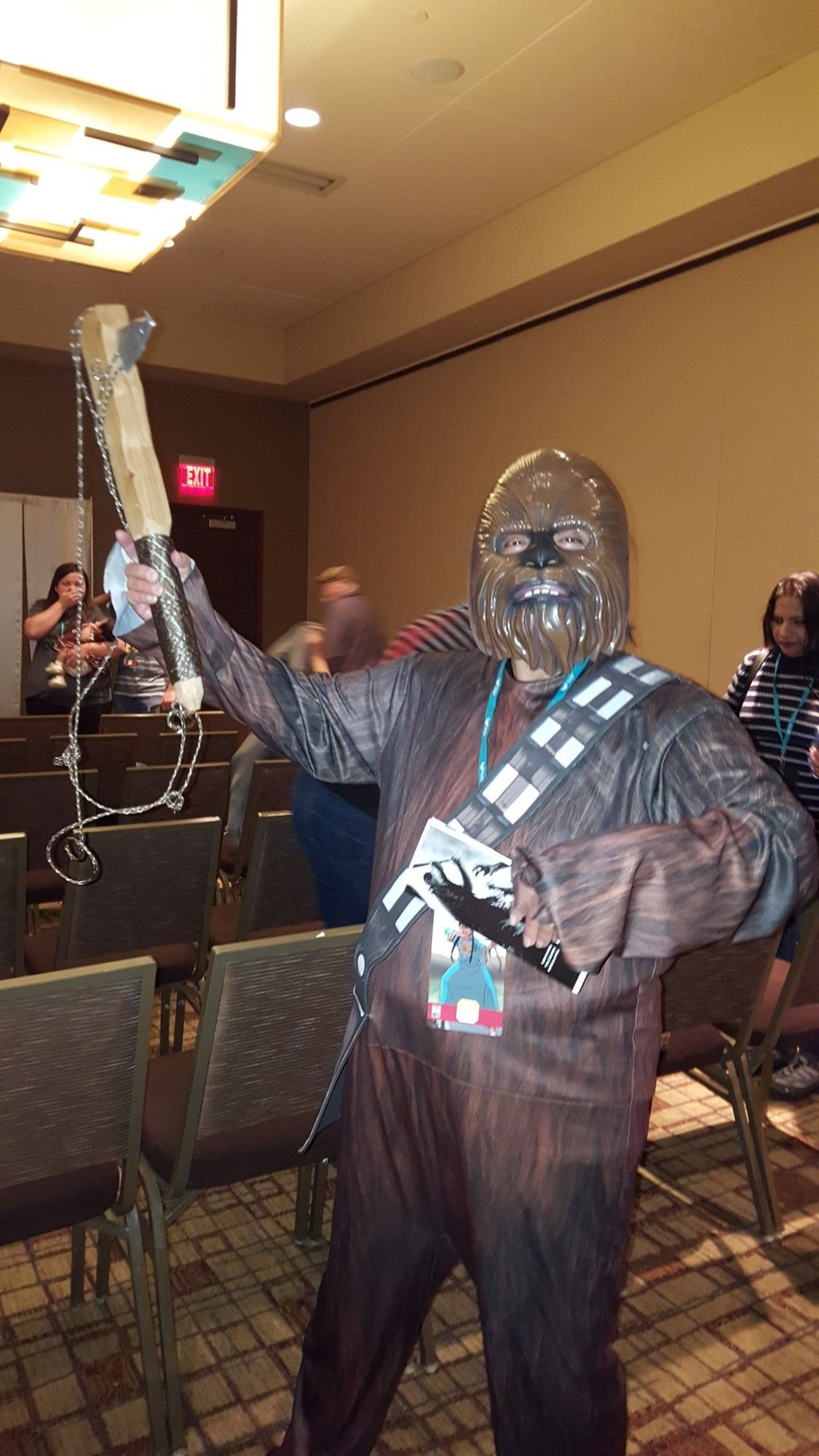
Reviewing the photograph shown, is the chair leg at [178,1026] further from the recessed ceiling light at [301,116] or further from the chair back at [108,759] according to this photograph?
the recessed ceiling light at [301,116]

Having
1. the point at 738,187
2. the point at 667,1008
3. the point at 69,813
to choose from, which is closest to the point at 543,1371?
the point at 667,1008

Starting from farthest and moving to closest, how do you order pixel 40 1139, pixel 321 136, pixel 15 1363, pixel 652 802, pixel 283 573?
1. pixel 283 573
2. pixel 321 136
3. pixel 15 1363
4. pixel 40 1139
5. pixel 652 802

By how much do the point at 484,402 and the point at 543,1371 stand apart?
6345mm

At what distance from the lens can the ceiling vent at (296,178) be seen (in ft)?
17.2

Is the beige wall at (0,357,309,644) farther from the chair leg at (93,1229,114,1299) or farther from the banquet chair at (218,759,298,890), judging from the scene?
the chair leg at (93,1229,114,1299)

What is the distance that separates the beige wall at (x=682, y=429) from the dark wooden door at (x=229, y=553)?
2136 mm

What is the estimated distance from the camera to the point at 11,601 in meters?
7.88

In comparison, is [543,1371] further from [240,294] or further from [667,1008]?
[240,294]

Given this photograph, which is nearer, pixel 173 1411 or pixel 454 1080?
pixel 454 1080

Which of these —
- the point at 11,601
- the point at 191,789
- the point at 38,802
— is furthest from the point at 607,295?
the point at 11,601

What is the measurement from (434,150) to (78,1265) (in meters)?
4.95

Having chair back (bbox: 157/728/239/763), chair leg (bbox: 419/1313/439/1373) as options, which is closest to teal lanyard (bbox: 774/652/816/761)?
chair leg (bbox: 419/1313/439/1373)

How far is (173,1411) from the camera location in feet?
5.15

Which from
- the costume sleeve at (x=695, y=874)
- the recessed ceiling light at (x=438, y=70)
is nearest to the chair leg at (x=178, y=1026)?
the costume sleeve at (x=695, y=874)
